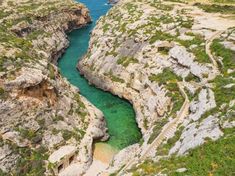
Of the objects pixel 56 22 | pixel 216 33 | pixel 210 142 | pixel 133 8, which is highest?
→ pixel 210 142

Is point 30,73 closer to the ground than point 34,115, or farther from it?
farther from it

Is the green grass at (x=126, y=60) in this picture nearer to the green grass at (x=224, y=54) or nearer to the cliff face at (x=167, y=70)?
the cliff face at (x=167, y=70)

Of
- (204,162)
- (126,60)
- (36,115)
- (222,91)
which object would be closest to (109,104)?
(126,60)

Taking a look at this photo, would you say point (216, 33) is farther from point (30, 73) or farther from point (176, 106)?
point (30, 73)

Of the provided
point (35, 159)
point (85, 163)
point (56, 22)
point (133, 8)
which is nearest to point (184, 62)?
point (85, 163)

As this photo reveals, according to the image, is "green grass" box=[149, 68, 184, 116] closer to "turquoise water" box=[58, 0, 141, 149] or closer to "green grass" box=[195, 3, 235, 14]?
"turquoise water" box=[58, 0, 141, 149]

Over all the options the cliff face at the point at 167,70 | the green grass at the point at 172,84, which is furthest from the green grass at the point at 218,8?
the green grass at the point at 172,84

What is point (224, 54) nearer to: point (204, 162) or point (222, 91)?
point (222, 91)

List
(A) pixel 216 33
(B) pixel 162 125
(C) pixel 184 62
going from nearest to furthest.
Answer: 1. (B) pixel 162 125
2. (C) pixel 184 62
3. (A) pixel 216 33
